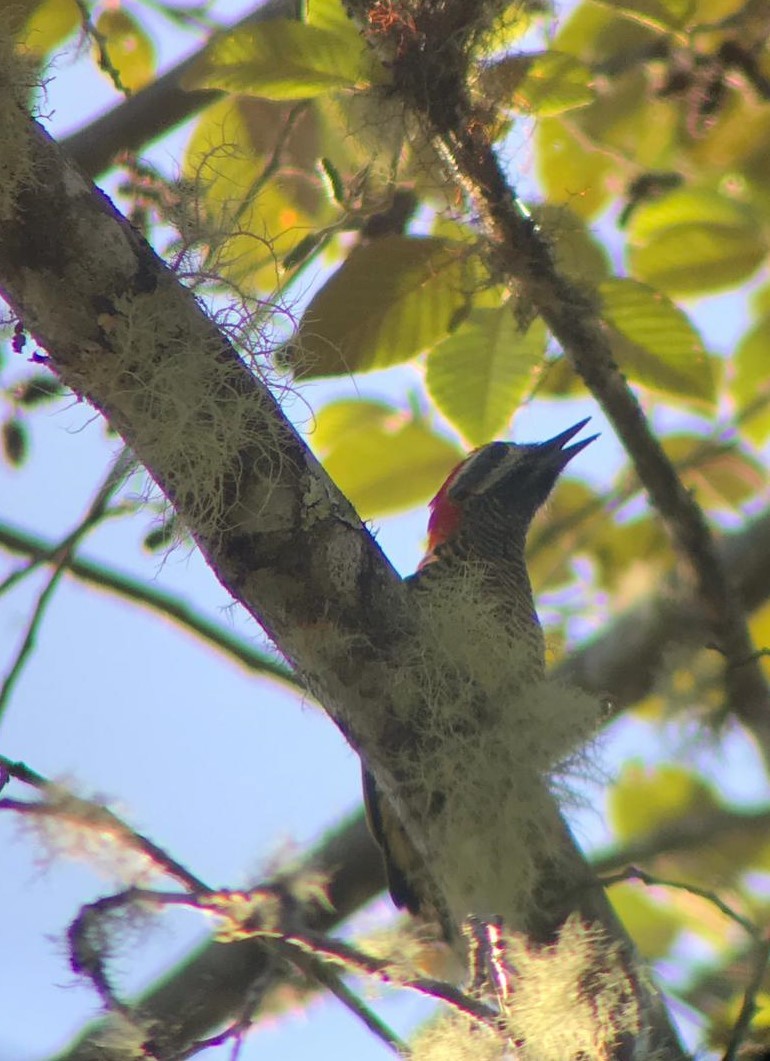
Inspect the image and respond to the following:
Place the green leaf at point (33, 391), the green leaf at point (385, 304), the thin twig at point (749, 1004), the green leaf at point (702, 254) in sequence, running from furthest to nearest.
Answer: the green leaf at point (702, 254) < the green leaf at point (33, 391) < the green leaf at point (385, 304) < the thin twig at point (749, 1004)

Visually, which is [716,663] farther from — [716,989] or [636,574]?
[716,989]

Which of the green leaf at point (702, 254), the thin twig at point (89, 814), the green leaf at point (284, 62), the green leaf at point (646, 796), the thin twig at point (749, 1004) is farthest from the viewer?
the green leaf at point (646, 796)

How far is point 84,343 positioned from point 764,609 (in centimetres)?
262

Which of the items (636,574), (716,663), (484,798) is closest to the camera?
(484,798)

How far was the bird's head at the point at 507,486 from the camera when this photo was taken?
4.14 m

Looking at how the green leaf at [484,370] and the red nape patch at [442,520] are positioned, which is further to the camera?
the red nape patch at [442,520]

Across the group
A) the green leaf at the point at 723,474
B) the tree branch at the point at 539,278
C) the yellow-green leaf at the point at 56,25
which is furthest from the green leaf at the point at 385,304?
the green leaf at the point at 723,474

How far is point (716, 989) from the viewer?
197 cm

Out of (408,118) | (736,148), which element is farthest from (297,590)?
(736,148)

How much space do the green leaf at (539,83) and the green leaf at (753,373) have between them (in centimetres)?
131

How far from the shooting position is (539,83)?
2.46 metres

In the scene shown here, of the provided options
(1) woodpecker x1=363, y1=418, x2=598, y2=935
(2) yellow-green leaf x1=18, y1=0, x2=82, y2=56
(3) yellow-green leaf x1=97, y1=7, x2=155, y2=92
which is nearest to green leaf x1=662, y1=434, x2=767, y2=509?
(1) woodpecker x1=363, y1=418, x2=598, y2=935

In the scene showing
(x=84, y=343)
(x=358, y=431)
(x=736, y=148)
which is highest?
(x=736, y=148)

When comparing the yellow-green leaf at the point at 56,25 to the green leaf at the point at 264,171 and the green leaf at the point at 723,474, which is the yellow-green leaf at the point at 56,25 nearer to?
the green leaf at the point at 264,171
